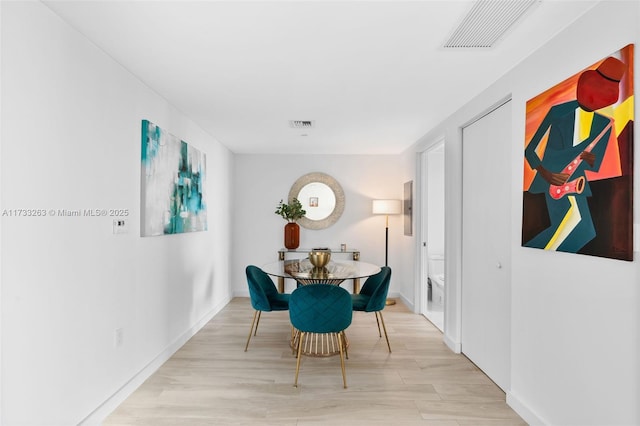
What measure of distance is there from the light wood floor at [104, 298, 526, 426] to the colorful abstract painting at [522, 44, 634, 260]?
1283 millimetres

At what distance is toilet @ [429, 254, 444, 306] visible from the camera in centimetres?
557

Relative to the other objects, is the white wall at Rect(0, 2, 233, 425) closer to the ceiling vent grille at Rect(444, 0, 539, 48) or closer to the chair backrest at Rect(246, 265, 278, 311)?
the chair backrest at Rect(246, 265, 278, 311)

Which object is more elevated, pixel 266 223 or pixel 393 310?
pixel 266 223

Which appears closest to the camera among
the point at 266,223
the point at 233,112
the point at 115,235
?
the point at 115,235

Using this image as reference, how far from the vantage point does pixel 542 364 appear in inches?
89.9

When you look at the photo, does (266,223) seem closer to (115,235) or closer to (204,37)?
(115,235)

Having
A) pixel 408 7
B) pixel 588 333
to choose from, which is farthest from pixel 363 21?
pixel 588 333

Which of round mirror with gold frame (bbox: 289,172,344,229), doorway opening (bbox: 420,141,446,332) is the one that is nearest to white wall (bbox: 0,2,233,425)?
round mirror with gold frame (bbox: 289,172,344,229)

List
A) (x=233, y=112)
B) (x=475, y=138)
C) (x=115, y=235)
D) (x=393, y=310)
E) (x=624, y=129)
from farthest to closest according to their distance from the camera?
(x=393, y=310), (x=233, y=112), (x=475, y=138), (x=115, y=235), (x=624, y=129)

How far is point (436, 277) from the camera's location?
562cm

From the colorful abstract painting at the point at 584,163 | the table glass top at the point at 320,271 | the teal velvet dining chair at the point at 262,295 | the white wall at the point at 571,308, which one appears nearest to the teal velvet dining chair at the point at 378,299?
the table glass top at the point at 320,271

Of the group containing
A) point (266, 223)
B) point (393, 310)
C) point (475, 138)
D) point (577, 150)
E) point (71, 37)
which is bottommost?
point (393, 310)

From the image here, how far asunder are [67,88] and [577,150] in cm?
275

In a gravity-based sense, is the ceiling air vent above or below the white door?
above
